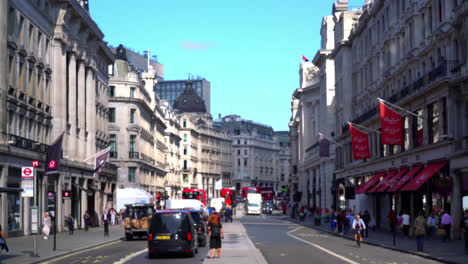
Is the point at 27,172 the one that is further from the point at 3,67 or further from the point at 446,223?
the point at 446,223

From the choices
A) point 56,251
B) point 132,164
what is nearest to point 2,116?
point 56,251

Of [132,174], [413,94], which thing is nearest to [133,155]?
[132,174]

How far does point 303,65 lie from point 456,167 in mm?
85767

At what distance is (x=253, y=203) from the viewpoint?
383 ft

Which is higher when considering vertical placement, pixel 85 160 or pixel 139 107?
pixel 139 107

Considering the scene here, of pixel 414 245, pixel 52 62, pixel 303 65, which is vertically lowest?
pixel 414 245

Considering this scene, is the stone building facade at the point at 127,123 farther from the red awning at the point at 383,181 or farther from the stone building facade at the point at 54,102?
the red awning at the point at 383,181

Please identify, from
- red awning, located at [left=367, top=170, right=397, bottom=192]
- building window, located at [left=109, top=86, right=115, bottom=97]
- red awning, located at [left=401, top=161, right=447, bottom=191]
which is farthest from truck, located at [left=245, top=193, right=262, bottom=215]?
red awning, located at [left=401, top=161, right=447, bottom=191]

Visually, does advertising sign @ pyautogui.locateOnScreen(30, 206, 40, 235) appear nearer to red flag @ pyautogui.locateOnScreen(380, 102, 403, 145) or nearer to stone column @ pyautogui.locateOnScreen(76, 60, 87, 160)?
red flag @ pyautogui.locateOnScreen(380, 102, 403, 145)

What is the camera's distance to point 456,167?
4169 cm

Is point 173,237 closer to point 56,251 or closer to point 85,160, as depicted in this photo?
point 56,251

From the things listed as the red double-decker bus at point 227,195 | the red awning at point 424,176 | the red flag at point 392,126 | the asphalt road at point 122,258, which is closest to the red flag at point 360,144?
the red awning at point 424,176

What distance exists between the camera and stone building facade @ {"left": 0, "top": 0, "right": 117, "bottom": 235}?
4634cm

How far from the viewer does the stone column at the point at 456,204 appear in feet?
137
